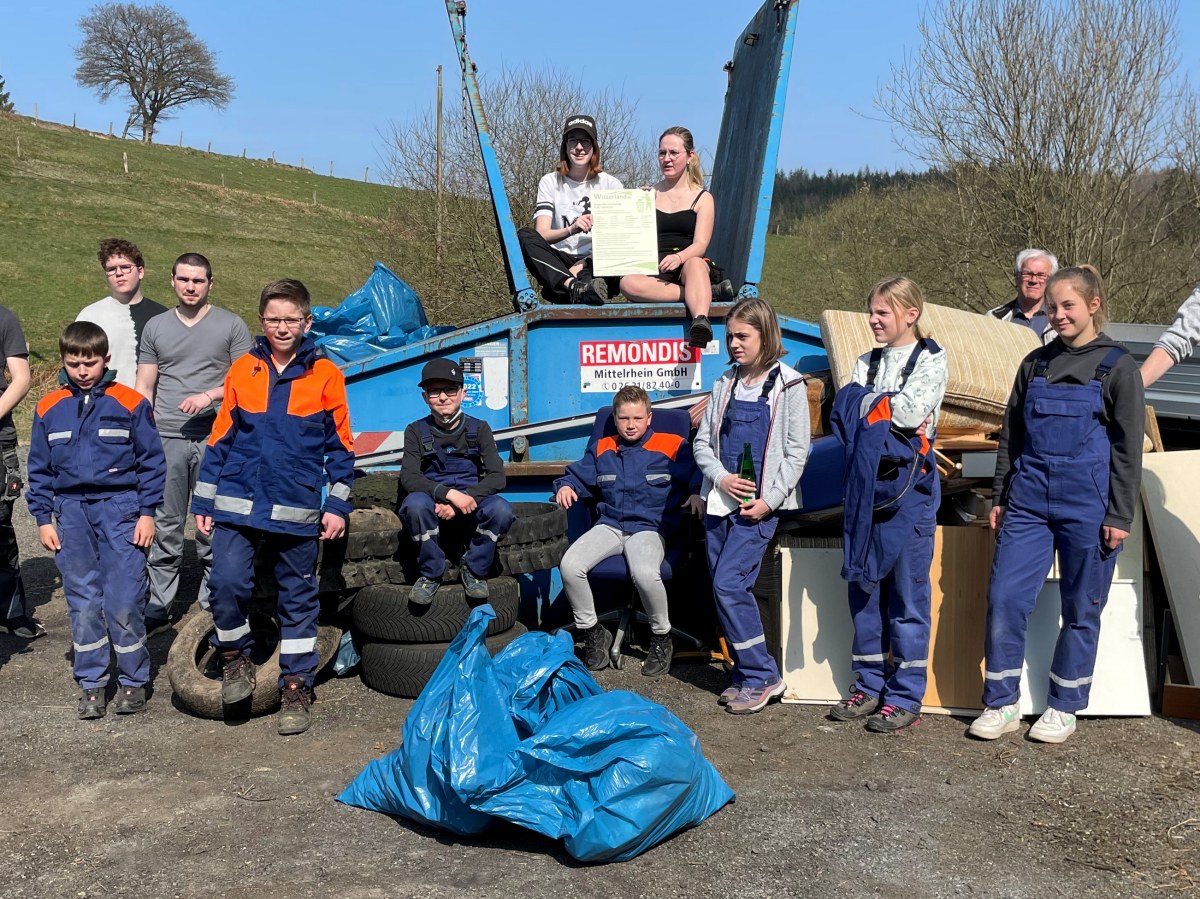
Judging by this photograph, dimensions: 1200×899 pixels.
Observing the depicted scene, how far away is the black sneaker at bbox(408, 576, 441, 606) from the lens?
5.03 m

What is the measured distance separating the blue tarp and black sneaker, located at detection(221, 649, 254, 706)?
7.21 feet

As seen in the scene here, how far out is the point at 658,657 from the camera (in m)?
5.50

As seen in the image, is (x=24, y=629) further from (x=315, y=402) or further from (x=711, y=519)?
(x=711, y=519)

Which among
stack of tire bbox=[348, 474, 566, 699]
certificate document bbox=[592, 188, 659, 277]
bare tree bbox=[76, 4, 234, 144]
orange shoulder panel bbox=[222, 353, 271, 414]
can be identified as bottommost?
stack of tire bbox=[348, 474, 566, 699]

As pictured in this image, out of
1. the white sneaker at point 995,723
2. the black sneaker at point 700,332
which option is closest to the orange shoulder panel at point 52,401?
the black sneaker at point 700,332

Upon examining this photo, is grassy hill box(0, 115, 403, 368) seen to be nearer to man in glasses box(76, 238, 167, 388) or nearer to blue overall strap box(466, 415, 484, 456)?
man in glasses box(76, 238, 167, 388)

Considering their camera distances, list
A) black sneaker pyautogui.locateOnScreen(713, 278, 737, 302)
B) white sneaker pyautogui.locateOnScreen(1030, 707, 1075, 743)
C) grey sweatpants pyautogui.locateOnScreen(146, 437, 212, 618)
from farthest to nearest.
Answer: black sneaker pyautogui.locateOnScreen(713, 278, 737, 302) < grey sweatpants pyautogui.locateOnScreen(146, 437, 212, 618) < white sneaker pyautogui.locateOnScreen(1030, 707, 1075, 743)

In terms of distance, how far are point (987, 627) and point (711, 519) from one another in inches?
49.0

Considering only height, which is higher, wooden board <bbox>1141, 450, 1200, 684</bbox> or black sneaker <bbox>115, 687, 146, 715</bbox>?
wooden board <bbox>1141, 450, 1200, 684</bbox>

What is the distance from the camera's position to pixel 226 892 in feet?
10.7

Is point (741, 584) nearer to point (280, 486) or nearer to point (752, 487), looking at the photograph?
point (752, 487)

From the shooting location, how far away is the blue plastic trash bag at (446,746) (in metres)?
3.52

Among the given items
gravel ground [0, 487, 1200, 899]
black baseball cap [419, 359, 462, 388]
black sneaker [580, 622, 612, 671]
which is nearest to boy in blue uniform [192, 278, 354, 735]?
gravel ground [0, 487, 1200, 899]

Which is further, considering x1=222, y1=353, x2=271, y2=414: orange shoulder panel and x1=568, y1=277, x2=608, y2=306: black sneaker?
x1=568, y1=277, x2=608, y2=306: black sneaker
